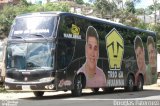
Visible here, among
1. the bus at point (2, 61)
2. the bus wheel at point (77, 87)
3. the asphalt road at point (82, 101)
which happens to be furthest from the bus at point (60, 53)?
the bus at point (2, 61)

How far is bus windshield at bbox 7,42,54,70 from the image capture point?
63.0ft

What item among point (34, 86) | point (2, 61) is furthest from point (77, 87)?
point (2, 61)

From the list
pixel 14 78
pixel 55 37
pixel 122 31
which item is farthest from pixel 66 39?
pixel 122 31

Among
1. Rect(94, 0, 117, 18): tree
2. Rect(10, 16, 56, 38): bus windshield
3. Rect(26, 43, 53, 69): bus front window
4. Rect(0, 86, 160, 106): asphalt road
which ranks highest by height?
Rect(94, 0, 117, 18): tree

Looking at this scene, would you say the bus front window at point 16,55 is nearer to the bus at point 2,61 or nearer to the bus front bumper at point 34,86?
the bus front bumper at point 34,86

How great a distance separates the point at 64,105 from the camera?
15820mm

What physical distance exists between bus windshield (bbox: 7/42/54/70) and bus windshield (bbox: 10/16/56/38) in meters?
0.50

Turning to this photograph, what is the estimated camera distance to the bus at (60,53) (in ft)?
63.0

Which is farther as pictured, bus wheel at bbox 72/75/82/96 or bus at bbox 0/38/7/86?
bus at bbox 0/38/7/86

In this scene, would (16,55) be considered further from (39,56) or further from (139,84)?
(139,84)

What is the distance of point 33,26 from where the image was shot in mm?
19844

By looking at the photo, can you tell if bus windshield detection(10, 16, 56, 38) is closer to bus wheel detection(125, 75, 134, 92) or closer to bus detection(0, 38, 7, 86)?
bus detection(0, 38, 7, 86)

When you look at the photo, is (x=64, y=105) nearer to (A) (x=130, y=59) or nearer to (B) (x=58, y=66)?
(B) (x=58, y=66)

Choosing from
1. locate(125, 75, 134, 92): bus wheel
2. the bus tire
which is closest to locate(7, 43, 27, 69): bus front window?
the bus tire
